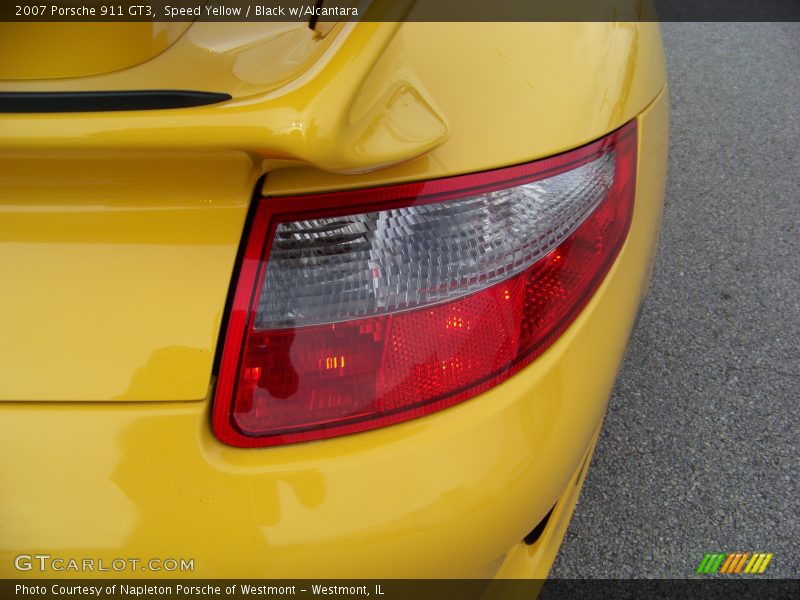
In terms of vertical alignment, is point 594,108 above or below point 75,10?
below

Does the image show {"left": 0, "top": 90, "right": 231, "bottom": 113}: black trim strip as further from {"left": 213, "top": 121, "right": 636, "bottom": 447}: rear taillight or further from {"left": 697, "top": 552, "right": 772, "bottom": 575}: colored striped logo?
{"left": 697, "top": 552, "right": 772, "bottom": 575}: colored striped logo

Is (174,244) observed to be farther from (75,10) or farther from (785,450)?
(785,450)

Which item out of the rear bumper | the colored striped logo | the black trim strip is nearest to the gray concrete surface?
the colored striped logo

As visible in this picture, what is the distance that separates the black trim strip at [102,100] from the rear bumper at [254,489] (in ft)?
1.19

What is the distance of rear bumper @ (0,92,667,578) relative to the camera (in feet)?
2.76

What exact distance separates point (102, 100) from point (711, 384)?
2.05 meters

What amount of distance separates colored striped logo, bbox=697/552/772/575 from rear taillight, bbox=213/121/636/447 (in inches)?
46.7

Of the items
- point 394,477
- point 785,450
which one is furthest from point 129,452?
point 785,450

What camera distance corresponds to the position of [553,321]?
0.98 m

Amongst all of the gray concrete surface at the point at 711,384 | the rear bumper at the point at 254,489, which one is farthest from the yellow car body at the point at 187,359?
the gray concrete surface at the point at 711,384

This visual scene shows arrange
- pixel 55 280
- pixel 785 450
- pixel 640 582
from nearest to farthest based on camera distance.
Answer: pixel 55 280 → pixel 640 582 → pixel 785 450

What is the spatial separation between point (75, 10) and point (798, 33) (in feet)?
16.2

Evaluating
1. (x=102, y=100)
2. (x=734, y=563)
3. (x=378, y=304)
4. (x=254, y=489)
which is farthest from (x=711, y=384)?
(x=102, y=100)

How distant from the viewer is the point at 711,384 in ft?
7.18
